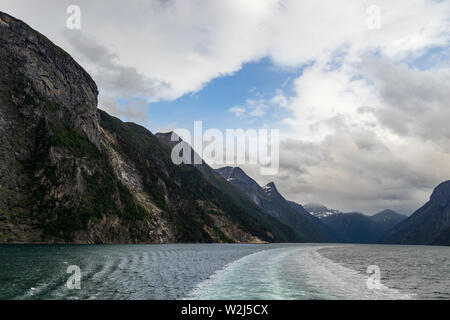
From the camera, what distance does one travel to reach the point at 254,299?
31812mm

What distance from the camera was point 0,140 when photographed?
162m

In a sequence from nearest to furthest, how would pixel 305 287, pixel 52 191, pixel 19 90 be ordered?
pixel 305 287 → pixel 52 191 → pixel 19 90

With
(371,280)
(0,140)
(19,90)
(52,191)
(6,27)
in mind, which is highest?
(6,27)

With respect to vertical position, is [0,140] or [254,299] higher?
[0,140]

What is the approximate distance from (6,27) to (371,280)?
23634 centimetres

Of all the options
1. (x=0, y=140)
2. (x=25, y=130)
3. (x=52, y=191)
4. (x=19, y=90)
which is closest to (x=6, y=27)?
Result: (x=19, y=90)
